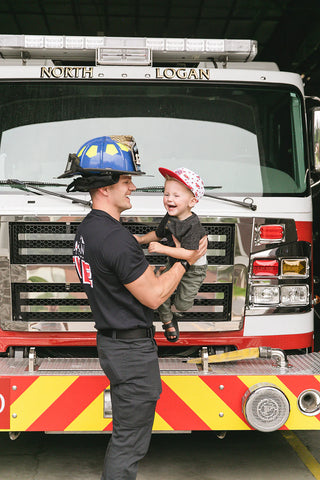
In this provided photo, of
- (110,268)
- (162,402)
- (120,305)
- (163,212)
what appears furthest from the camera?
(163,212)

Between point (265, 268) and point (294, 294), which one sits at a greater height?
point (265, 268)

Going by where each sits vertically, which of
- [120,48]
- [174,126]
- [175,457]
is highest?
[120,48]

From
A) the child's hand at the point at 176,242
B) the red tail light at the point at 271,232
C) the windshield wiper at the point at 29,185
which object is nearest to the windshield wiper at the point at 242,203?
the red tail light at the point at 271,232

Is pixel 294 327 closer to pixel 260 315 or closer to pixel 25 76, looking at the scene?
pixel 260 315

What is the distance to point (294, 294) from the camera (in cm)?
475

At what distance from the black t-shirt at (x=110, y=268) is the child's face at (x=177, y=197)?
498mm

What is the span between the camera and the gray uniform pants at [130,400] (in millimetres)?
3402

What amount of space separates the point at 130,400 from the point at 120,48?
8.33 feet

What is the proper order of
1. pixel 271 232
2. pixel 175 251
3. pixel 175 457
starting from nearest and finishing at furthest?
pixel 175 251 → pixel 271 232 → pixel 175 457

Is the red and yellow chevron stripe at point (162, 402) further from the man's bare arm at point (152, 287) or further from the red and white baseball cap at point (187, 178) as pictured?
the red and white baseball cap at point (187, 178)

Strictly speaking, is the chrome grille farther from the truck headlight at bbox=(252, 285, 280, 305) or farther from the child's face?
the child's face

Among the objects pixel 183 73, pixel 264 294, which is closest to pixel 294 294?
pixel 264 294

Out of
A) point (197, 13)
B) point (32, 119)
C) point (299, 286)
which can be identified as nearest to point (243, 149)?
point (299, 286)

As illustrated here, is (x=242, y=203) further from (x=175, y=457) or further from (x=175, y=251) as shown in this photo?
(x=175, y=457)
